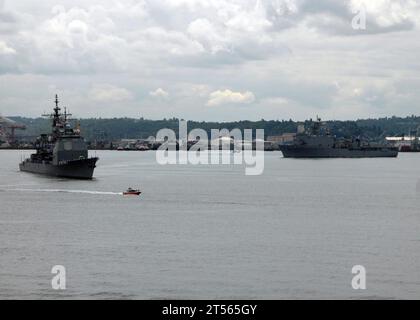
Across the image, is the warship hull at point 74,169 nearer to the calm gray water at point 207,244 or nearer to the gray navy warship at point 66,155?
the gray navy warship at point 66,155

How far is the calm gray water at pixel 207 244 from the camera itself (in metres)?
33.5

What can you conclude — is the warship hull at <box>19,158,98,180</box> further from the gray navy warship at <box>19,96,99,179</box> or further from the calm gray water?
the calm gray water

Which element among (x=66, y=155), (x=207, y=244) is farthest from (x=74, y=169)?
(x=207, y=244)

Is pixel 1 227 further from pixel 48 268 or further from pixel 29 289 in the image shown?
pixel 29 289

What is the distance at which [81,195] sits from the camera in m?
73.4

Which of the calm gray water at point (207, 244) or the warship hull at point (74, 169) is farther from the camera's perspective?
the warship hull at point (74, 169)

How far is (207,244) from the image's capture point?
144ft

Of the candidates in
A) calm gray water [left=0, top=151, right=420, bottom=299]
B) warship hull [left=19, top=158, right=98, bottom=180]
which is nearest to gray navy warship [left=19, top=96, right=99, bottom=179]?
warship hull [left=19, top=158, right=98, bottom=180]

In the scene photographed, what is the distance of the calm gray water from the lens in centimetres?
3353

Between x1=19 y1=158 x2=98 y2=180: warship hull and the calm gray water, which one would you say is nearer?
the calm gray water

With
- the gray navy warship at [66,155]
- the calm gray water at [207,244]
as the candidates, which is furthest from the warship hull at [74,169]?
the calm gray water at [207,244]

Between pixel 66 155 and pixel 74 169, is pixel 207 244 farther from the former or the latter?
pixel 66 155

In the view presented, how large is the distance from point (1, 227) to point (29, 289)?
Result: 18.9m
